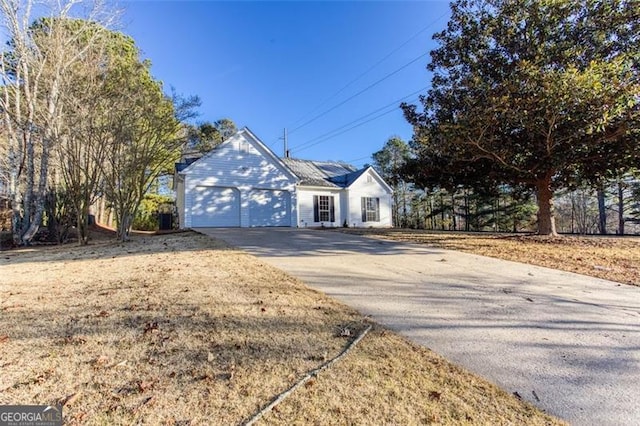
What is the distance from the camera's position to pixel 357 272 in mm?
6109

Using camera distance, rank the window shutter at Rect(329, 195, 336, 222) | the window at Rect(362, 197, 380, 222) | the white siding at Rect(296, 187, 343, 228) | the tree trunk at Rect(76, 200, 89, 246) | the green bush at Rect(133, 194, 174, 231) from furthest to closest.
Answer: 1. the window at Rect(362, 197, 380, 222)
2. the green bush at Rect(133, 194, 174, 231)
3. the window shutter at Rect(329, 195, 336, 222)
4. the white siding at Rect(296, 187, 343, 228)
5. the tree trunk at Rect(76, 200, 89, 246)

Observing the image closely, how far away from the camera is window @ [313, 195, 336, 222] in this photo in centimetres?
2022

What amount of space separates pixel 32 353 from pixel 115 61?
13639mm

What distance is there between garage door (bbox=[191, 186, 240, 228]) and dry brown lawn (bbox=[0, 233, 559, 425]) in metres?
11.7

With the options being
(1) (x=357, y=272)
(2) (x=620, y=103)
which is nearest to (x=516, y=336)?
(1) (x=357, y=272)

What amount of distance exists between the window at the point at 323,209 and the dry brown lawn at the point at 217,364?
1571 cm

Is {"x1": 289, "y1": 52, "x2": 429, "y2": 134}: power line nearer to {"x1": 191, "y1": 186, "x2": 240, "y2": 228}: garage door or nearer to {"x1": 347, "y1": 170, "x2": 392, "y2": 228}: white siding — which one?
{"x1": 347, "y1": 170, "x2": 392, "y2": 228}: white siding

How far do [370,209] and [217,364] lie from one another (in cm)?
2021

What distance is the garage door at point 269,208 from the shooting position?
17578 mm

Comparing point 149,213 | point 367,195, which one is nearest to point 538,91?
point 367,195

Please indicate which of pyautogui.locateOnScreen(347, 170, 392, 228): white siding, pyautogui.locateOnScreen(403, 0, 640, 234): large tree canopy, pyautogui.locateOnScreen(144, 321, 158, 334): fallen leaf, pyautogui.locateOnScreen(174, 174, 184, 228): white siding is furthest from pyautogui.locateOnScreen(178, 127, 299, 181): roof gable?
pyautogui.locateOnScreen(144, 321, 158, 334): fallen leaf

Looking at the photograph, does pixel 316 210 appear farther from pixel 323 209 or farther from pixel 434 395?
pixel 434 395

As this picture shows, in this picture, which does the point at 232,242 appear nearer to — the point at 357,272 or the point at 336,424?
the point at 357,272

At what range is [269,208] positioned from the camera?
1808 centimetres
